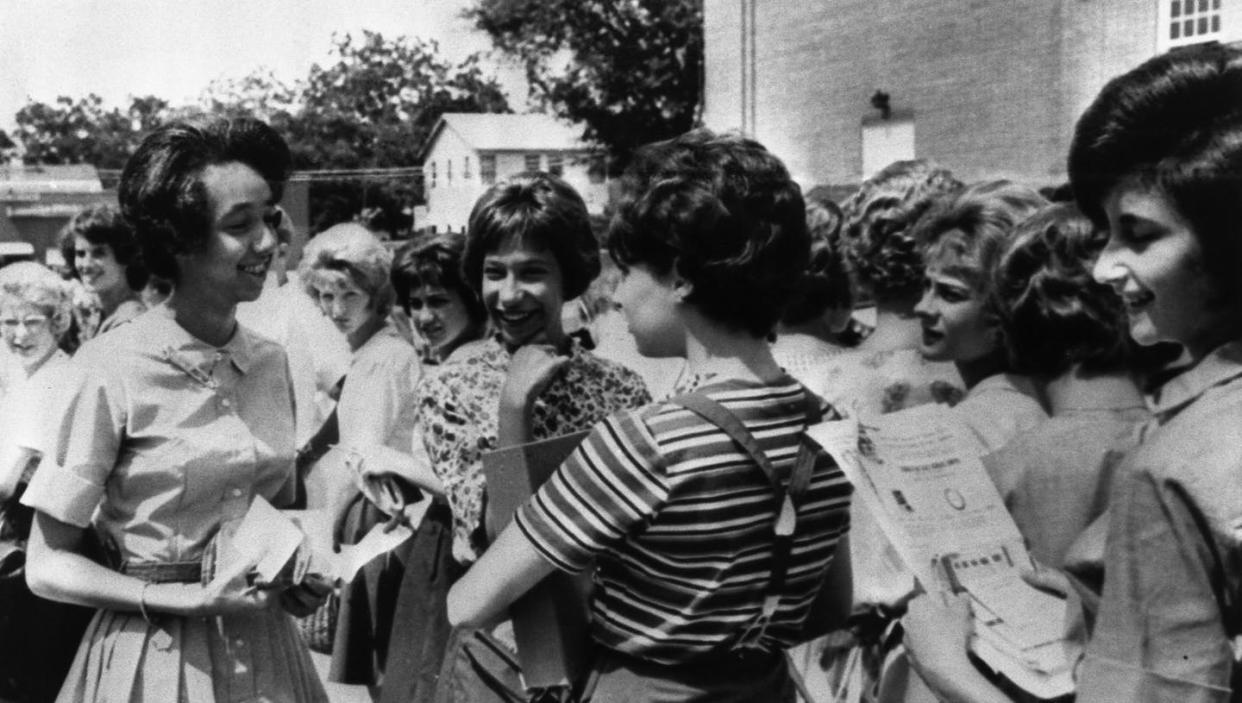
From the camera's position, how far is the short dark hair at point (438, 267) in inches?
198

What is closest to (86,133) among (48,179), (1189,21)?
(48,179)

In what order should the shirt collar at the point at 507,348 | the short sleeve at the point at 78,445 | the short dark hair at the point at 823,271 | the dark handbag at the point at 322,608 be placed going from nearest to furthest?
the short sleeve at the point at 78,445, the shirt collar at the point at 507,348, the short dark hair at the point at 823,271, the dark handbag at the point at 322,608

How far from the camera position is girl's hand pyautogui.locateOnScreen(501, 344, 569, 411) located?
2600mm

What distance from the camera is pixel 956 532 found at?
2010mm

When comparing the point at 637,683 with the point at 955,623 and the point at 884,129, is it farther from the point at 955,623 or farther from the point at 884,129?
the point at 884,129

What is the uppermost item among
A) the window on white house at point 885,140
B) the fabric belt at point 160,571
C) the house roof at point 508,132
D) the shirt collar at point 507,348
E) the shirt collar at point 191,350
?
the house roof at point 508,132

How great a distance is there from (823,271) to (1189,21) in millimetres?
17237

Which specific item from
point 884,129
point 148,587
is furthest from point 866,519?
point 884,129

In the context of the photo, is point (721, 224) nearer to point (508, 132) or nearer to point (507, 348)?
point (507, 348)

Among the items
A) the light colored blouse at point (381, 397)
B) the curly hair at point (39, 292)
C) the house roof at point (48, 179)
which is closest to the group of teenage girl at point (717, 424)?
the light colored blouse at point (381, 397)

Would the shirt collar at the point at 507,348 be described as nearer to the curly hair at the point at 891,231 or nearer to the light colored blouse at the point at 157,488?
the light colored blouse at the point at 157,488

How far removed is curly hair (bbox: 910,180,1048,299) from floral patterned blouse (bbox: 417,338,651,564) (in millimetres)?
900

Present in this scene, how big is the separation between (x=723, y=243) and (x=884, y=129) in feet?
76.8

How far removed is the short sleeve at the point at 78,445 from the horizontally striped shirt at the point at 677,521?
100cm
